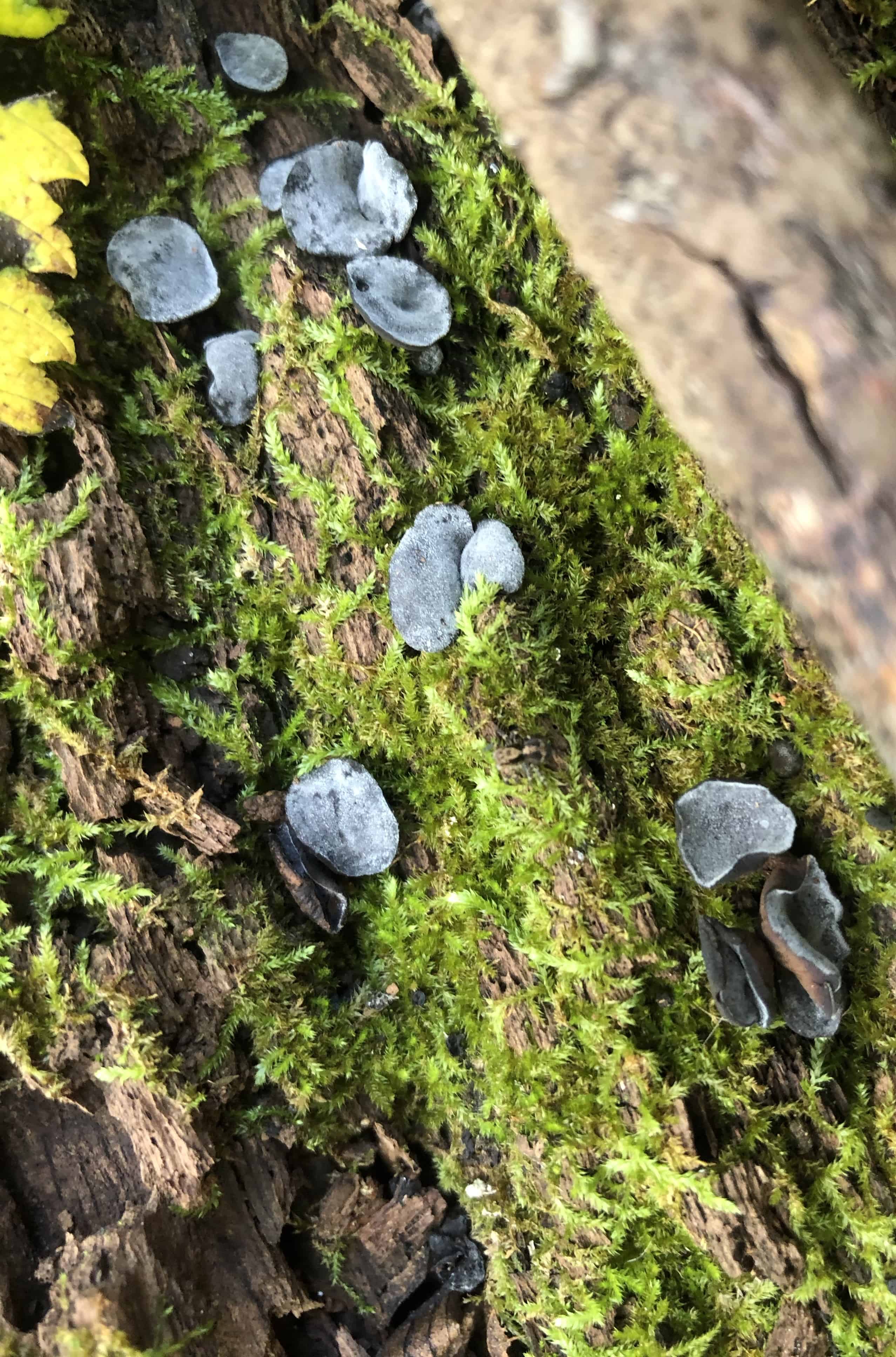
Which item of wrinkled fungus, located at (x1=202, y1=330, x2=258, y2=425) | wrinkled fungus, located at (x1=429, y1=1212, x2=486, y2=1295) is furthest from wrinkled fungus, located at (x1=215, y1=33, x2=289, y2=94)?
→ wrinkled fungus, located at (x1=429, y1=1212, x2=486, y2=1295)

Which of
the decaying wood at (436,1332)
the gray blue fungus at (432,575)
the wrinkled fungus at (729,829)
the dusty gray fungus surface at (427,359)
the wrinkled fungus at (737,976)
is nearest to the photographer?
the wrinkled fungus at (737,976)

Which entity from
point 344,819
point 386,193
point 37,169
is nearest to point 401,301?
point 386,193

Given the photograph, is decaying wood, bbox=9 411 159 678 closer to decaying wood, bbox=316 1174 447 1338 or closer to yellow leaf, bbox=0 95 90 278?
yellow leaf, bbox=0 95 90 278

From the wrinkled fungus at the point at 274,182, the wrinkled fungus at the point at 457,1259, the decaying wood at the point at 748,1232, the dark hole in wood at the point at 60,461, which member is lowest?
the wrinkled fungus at the point at 457,1259

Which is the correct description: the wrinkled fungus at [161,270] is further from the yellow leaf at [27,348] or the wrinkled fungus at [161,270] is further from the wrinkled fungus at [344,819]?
the wrinkled fungus at [344,819]

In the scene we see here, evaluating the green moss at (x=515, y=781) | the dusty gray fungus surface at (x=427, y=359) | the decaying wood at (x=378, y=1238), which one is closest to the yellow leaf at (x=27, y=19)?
the green moss at (x=515, y=781)

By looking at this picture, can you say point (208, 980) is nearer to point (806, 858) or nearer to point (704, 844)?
point (704, 844)

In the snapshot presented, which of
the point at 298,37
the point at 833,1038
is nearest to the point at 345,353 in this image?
the point at 298,37
